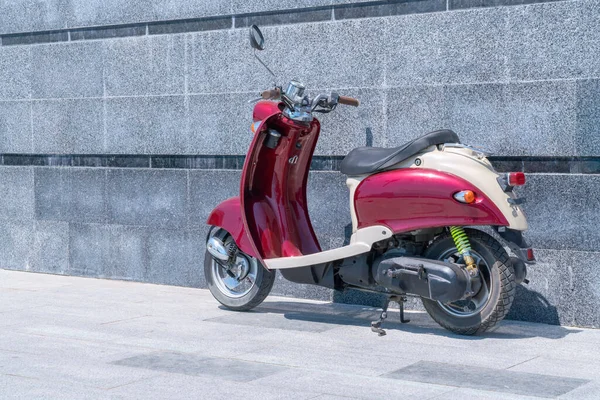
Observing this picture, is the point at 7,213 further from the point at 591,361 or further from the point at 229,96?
the point at 591,361

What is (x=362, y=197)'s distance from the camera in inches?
271

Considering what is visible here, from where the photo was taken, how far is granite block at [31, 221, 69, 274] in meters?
9.91

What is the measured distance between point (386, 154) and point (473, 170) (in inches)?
25.3

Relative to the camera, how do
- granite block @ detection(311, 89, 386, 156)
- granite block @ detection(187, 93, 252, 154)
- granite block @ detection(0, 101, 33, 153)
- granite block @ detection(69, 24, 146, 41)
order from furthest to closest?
granite block @ detection(0, 101, 33, 153), granite block @ detection(69, 24, 146, 41), granite block @ detection(187, 93, 252, 154), granite block @ detection(311, 89, 386, 156)

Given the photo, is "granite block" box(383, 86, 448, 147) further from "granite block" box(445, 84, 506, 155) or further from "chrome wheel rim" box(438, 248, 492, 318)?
"chrome wheel rim" box(438, 248, 492, 318)

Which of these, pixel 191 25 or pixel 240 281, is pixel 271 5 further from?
pixel 240 281

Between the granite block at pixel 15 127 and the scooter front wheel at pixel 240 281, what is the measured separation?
3.24 metres

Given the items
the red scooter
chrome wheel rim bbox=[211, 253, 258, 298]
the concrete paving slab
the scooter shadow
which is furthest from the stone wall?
the concrete paving slab

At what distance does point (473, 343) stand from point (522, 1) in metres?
2.49

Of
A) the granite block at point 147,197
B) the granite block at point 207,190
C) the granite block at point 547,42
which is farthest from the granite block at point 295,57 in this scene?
the granite block at point 547,42

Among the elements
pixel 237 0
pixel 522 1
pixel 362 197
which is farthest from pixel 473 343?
pixel 237 0

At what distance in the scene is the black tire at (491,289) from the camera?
20.9 ft

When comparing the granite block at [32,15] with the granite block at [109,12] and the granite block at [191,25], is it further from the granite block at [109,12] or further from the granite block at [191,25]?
the granite block at [191,25]

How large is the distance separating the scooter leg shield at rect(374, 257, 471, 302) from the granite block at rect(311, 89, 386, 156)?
1.57 meters
